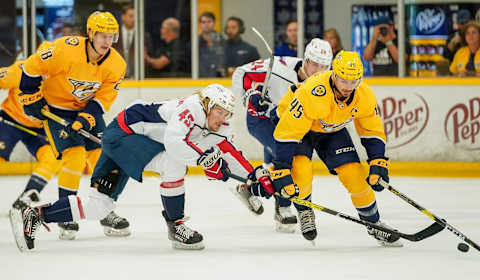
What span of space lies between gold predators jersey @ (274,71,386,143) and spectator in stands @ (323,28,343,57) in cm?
382

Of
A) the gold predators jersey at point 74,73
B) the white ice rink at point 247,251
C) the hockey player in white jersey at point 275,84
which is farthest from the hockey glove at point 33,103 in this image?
the hockey player in white jersey at point 275,84

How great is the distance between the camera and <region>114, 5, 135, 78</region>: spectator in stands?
8609mm

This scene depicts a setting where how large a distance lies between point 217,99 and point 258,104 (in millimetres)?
1272

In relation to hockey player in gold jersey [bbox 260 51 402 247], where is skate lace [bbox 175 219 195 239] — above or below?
below

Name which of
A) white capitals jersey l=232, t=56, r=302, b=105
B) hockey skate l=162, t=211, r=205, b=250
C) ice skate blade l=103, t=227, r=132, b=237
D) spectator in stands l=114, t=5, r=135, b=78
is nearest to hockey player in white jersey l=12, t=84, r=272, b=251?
hockey skate l=162, t=211, r=205, b=250

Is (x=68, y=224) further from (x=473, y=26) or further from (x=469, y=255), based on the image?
(x=473, y=26)

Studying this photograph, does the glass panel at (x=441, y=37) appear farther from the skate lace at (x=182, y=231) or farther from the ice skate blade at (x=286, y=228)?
the skate lace at (x=182, y=231)

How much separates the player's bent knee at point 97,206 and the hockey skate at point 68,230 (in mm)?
382

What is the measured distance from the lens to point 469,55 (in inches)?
311

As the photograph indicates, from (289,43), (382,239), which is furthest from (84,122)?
(289,43)

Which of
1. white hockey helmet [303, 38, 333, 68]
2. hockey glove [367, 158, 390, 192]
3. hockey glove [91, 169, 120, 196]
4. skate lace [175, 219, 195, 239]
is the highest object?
white hockey helmet [303, 38, 333, 68]

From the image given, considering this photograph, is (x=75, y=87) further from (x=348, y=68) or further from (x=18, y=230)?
(x=348, y=68)

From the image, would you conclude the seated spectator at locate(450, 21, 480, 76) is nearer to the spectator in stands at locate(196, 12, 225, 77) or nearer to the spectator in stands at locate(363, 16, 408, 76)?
the spectator in stands at locate(363, 16, 408, 76)

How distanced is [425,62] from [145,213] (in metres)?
3.41
